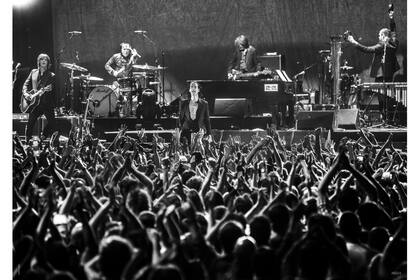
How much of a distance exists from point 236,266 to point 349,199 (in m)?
1.06

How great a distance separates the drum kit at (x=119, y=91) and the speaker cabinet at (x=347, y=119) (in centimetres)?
385

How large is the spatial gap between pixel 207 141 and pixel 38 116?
9.66 feet

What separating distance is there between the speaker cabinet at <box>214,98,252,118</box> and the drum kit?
1.74m

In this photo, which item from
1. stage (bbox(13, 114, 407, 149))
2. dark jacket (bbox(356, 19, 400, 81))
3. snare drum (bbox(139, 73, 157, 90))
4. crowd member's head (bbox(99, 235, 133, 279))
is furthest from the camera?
snare drum (bbox(139, 73, 157, 90))

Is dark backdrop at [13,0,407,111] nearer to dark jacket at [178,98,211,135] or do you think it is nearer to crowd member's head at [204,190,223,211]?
dark jacket at [178,98,211,135]

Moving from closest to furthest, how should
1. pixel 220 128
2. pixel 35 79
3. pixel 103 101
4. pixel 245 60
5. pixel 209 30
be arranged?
pixel 35 79 < pixel 220 128 < pixel 245 60 < pixel 103 101 < pixel 209 30

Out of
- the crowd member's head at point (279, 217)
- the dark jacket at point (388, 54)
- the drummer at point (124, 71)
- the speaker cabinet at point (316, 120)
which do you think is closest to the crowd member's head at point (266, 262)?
the crowd member's head at point (279, 217)

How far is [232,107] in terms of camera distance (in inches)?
425

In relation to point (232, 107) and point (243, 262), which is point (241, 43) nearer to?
point (232, 107)

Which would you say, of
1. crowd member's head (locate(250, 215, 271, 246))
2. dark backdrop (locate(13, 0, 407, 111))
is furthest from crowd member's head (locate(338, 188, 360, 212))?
dark backdrop (locate(13, 0, 407, 111))

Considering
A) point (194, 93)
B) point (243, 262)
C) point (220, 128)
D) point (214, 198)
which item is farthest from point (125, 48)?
point (243, 262)

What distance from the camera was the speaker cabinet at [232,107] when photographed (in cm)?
1075

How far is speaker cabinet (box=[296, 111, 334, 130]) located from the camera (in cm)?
947
